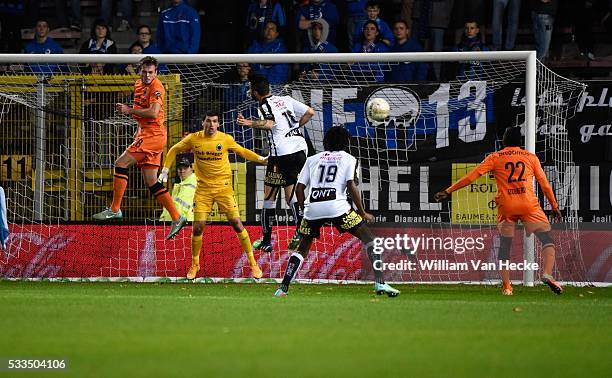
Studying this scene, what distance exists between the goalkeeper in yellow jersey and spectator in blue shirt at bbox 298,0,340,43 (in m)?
5.65

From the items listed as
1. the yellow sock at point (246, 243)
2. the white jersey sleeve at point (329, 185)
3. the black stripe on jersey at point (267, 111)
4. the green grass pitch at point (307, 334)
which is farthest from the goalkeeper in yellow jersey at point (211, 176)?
the white jersey sleeve at point (329, 185)

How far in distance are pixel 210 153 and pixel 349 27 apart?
6459 mm

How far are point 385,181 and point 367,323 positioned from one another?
319 inches

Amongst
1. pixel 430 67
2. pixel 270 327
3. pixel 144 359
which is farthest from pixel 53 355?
pixel 430 67

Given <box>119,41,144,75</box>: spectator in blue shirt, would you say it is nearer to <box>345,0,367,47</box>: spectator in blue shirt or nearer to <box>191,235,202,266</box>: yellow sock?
<box>191,235,202,266</box>: yellow sock

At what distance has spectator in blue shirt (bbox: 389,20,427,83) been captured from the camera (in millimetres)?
19094

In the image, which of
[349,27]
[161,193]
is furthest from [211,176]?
[349,27]

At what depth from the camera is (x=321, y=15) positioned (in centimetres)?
2158

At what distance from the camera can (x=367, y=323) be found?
33.8 ft

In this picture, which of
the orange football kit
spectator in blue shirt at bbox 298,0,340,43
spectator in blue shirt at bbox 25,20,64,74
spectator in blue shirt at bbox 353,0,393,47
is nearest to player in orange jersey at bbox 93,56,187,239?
the orange football kit

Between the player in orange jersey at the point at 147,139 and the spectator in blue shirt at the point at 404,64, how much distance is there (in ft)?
15.6

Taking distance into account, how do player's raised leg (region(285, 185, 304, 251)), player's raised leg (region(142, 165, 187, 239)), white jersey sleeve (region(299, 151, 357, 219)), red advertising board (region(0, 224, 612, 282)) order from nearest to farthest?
white jersey sleeve (region(299, 151, 357, 219)) → player's raised leg (region(142, 165, 187, 239)) → player's raised leg (region(285, 185, 304, 251)) → red advertising board (region(0, 224, 612, 282))

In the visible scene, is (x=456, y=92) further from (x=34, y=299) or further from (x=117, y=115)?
(x=34, y=299)
